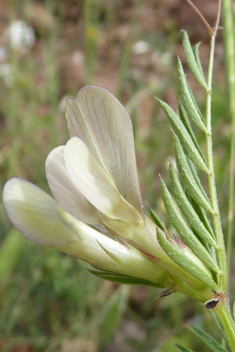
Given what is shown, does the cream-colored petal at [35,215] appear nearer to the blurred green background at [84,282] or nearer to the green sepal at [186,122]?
the green sepal at [186,122]

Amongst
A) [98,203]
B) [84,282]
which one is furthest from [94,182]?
[84,282]

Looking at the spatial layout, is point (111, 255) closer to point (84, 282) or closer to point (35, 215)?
point (35, 215)

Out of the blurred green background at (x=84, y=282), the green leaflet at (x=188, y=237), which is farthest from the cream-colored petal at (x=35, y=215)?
the blurred green background at (x=84, y=282)

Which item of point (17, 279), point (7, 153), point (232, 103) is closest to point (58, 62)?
point (7, 153)

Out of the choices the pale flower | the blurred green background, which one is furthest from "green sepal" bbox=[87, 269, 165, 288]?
the blurred green background

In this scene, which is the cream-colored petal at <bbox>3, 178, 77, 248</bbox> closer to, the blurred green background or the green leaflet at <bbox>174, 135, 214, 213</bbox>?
the green leaflet at <bbox>174, 135, 214, 213</bbox>
